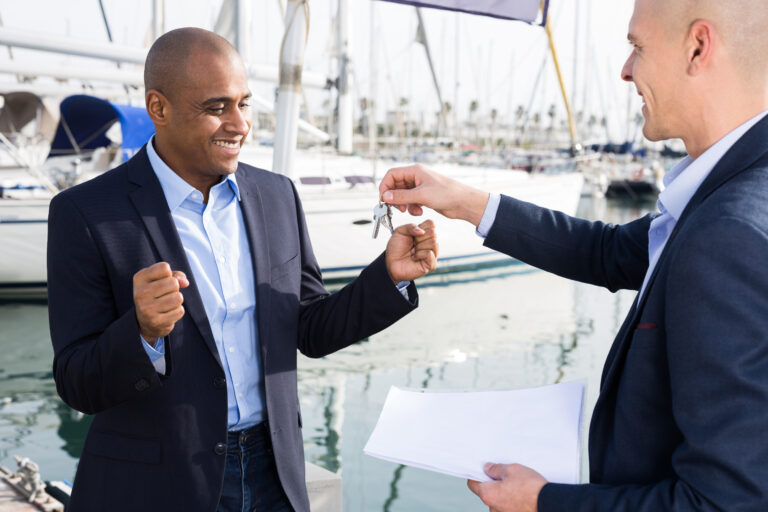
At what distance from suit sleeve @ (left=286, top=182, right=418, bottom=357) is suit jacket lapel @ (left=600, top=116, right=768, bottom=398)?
0.87 m

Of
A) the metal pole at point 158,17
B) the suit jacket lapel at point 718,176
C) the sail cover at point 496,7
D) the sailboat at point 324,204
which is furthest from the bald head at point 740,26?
the metal pole at point 158,17

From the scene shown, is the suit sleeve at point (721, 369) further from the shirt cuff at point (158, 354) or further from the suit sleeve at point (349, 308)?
the shirt cuff at point (158, 354)

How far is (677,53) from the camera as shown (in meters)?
1.41

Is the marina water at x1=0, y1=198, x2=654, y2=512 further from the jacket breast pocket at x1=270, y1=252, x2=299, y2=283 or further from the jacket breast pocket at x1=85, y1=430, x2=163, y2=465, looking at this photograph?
the jacket breast pocket at x1=85, y1=430, x2=163, y2=465

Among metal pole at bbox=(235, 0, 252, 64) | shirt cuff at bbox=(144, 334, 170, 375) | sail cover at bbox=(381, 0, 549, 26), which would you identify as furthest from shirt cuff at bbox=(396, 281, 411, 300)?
metal pole at bbox=(235, 0, 252, 64)

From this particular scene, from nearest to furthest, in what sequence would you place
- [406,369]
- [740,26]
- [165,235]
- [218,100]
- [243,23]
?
[740,26]
[165,235]
[218,100]
[243,23]
[406,369]

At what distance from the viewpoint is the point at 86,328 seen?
189 cm

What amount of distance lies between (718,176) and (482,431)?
76cm

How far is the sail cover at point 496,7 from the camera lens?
3428 mm

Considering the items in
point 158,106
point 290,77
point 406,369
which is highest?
point 290,77

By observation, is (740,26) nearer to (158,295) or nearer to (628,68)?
(628,68)

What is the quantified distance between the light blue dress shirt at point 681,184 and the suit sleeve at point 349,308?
0.82 meters

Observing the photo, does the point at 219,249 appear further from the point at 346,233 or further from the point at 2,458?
the point at 346,233

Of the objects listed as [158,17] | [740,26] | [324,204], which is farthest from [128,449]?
[324,204]
